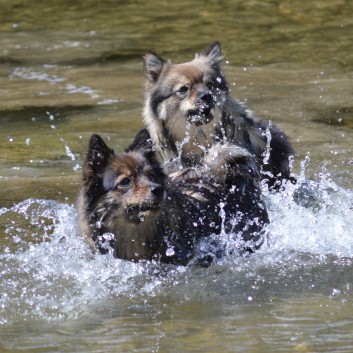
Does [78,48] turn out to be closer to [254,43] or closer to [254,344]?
[254,43]

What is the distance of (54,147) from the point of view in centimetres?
1080

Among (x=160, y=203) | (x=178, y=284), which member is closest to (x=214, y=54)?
(x=160, y=203)

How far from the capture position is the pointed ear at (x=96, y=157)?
23.1 ft

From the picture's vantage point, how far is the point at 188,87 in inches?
352

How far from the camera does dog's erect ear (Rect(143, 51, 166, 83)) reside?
932cm

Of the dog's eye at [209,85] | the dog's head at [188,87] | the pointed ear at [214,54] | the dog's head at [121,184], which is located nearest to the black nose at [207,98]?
the dog's head at [188,87]

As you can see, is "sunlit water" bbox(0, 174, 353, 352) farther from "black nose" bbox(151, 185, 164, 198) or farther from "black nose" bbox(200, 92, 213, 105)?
"black nose" bbox(200, 92, 213, 105)

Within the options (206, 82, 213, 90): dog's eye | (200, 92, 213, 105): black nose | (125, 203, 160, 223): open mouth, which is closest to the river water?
(125, 203, 160, 223): open mouth

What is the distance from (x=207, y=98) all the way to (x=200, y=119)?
206mm

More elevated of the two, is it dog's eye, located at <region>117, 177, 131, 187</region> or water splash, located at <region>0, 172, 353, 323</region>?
dog's eye, located at <region>117, 177, 131, 187</region>

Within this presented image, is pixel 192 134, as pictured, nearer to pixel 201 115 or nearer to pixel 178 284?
pixel 201 115

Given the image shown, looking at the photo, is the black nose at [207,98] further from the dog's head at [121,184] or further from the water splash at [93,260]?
the dog's head at [121,184]

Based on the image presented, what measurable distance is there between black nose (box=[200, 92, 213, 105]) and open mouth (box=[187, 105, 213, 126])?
0.15 ft

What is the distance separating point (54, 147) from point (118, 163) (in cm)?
379
